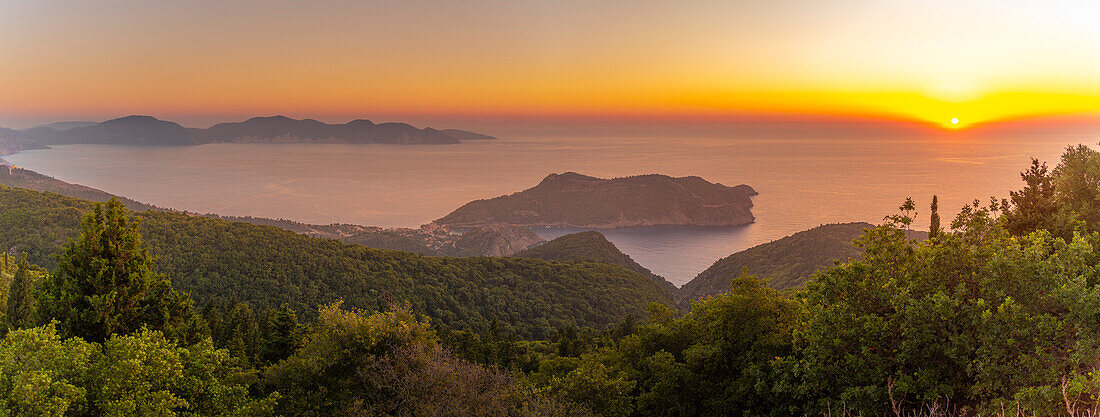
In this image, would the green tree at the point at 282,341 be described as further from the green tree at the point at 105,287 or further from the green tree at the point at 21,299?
the green tree at the point at 21,299

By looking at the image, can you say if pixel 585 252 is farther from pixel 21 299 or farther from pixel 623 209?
pixel 21 299

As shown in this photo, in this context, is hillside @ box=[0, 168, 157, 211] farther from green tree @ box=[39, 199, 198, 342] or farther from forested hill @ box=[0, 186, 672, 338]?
green tree @ box=[39, 199, 198, 342]

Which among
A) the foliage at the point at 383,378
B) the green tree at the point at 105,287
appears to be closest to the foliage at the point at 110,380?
the foliage at the point at 383,378

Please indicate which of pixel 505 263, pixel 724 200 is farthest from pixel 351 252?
pixel 724 200

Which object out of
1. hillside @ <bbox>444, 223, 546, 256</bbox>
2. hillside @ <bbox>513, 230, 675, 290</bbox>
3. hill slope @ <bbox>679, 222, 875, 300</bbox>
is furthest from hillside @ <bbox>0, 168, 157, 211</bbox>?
hill slope @ <bbox>679, 222, 875, 300</bbox>

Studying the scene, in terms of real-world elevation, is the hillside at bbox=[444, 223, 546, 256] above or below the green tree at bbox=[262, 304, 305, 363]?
below

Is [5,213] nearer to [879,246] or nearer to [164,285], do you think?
[164,285]

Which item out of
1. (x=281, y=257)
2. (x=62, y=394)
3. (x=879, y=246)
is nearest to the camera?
(x=62, y=394)
